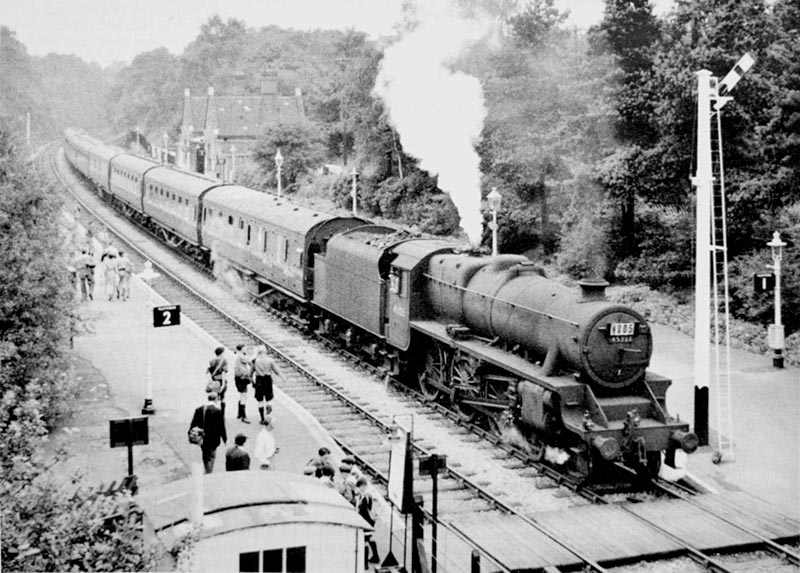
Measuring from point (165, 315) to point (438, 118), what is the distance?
863cm

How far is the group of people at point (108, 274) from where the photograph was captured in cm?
2655

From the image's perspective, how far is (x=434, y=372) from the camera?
60.0 ft

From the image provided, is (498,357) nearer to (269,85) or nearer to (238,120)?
(238,120)

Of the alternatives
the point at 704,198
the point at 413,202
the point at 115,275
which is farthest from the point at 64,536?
the point at 413,202

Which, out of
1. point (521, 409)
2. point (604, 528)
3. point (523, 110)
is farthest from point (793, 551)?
point (523, 110)

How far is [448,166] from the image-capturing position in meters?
20.7

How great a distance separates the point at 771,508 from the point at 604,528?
104 inches

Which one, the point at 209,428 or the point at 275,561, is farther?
the point at 209,428

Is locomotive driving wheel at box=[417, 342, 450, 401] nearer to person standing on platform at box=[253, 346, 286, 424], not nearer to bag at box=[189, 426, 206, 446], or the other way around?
person standing on platform at box=[253, 346, 286, 424]

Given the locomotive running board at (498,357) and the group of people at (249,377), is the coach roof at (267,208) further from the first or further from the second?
the group of people at (249,377)

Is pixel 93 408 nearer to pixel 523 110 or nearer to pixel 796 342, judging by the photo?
pixel 796 342

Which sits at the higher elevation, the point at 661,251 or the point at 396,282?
the point at 661,251

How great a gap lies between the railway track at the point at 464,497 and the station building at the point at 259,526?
2.49 m

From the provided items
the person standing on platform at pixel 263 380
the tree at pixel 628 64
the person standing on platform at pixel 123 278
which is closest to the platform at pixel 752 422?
the tree at pixel 628 64
